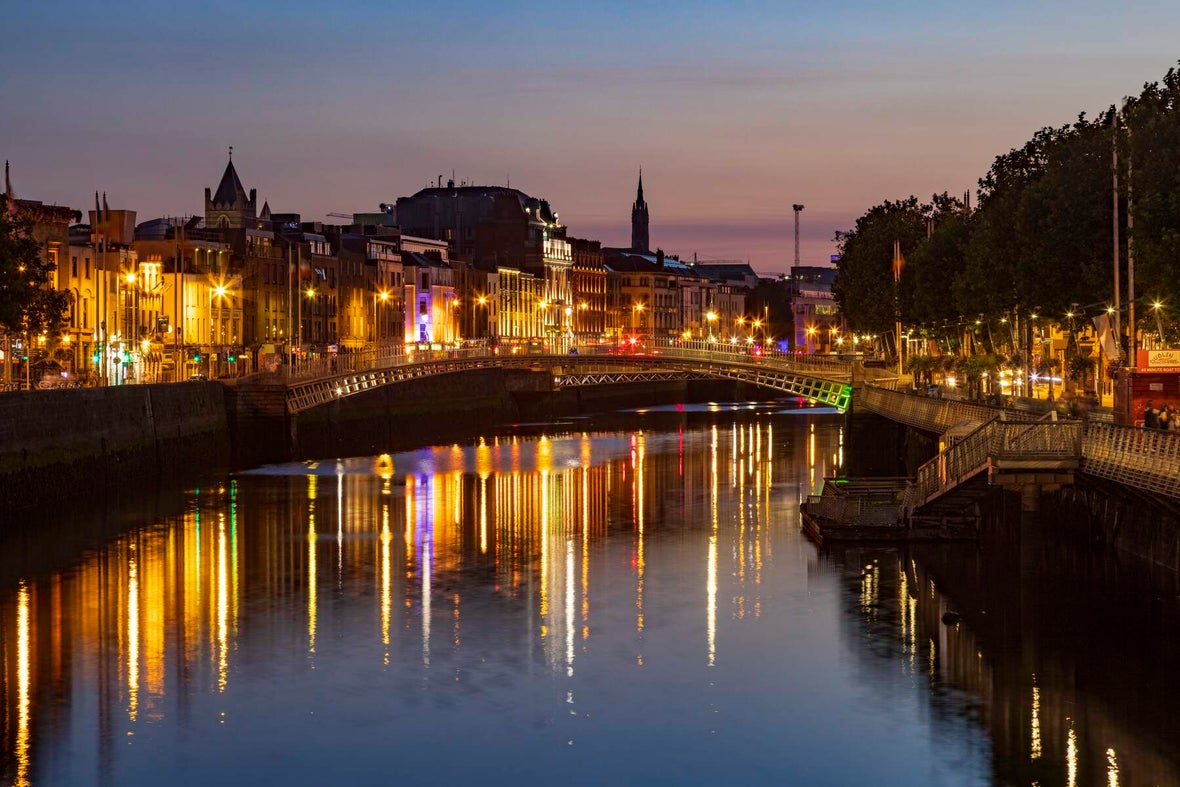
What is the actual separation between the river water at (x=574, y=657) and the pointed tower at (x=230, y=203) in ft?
294

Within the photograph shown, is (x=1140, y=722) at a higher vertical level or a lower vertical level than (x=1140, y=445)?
lower

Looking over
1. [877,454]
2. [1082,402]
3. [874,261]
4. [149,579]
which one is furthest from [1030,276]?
[874,261]

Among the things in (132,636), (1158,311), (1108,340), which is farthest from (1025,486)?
(132,636)

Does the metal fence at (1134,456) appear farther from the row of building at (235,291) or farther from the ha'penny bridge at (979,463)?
the row of building at (235,291)

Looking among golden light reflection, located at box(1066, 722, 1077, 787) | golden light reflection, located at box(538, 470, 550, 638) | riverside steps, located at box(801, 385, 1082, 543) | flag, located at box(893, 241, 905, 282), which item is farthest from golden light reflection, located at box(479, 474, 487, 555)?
flag, located at box(893, 241, 905, 282)

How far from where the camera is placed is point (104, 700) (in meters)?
35.8

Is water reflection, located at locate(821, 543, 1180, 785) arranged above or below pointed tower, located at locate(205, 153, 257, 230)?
below

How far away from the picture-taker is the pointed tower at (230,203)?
493 ft

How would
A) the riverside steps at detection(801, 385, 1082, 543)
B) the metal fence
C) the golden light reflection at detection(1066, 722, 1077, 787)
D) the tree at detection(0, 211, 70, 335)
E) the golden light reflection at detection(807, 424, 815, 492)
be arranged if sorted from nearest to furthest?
the golden light reflection at detection(1066, 722, 1077, 787), the metal fence, the riverside steps at detection(801, 385, 1082, 543), the tree at detection(0, 211, 70, 335), the golden light reflection at detection(807, 424, 815, 492)

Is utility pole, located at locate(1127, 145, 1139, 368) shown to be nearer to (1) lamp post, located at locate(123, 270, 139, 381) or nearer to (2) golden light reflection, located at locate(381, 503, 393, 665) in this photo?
(2) golden light reflection, located at locate(381, 503, 393, 665)

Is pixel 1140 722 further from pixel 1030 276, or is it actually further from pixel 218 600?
pixel 1030 276

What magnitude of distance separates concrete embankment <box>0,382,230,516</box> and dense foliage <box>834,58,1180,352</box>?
104 ft

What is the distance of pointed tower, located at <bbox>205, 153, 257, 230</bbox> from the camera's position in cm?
15012

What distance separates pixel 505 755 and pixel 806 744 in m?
4.72
